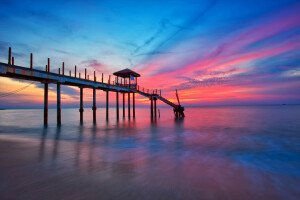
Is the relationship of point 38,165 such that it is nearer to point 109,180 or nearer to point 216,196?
point 109,180

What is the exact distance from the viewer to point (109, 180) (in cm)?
536

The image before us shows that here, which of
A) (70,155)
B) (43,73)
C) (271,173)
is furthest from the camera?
(43,73)

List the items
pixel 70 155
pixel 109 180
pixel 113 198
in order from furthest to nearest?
pixel 70 155 < pixel 109 180 < pixel 113 198

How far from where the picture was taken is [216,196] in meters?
4.48

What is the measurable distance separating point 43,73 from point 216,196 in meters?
16.1

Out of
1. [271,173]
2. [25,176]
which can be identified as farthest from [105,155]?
[271,173]

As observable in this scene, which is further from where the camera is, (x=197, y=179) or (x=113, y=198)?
(x=197, y=179)

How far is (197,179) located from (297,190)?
2.85 metres

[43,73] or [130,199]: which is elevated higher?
[43,73]

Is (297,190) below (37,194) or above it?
below

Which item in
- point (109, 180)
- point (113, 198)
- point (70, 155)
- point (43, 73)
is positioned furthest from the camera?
point (43, 73)

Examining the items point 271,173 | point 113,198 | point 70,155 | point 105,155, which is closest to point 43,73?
point 70,155

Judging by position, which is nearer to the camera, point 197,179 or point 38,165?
point 197,179

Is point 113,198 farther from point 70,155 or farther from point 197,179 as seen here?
point 70,155
